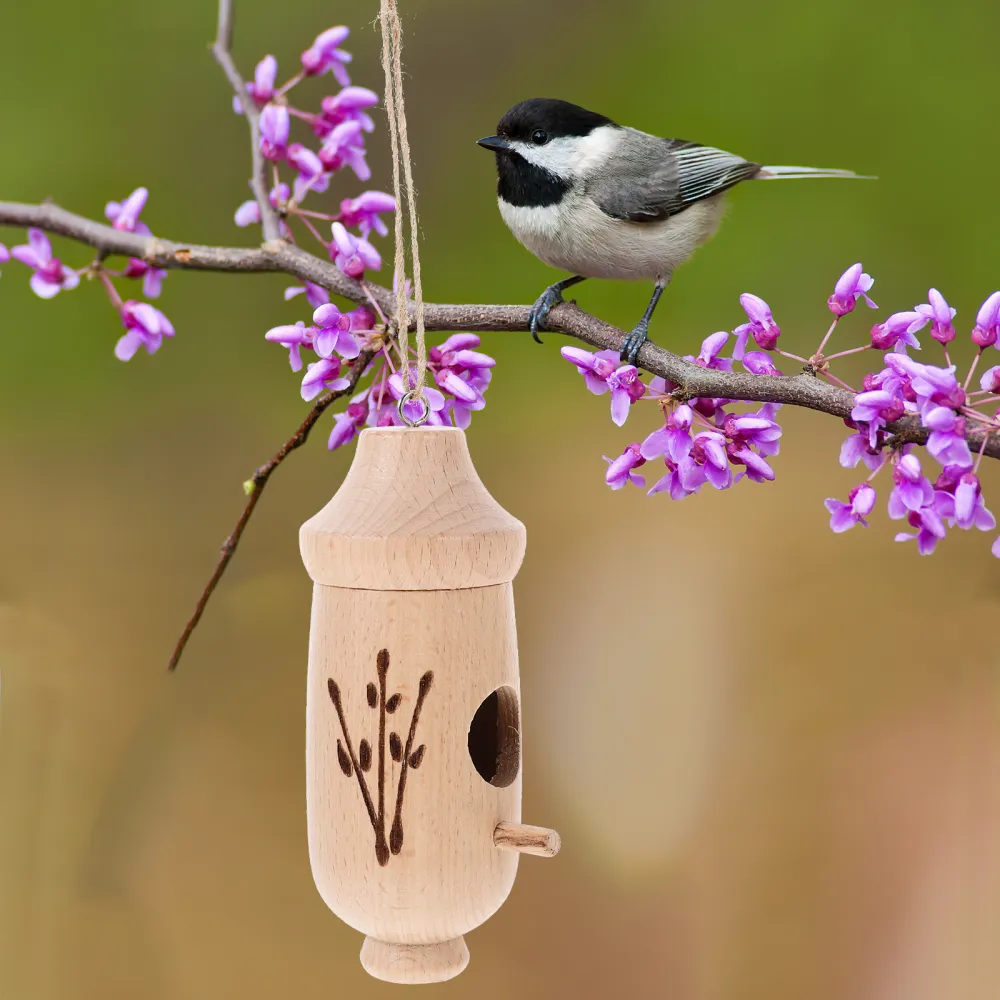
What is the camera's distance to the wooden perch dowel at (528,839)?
Answer: 0.76 m

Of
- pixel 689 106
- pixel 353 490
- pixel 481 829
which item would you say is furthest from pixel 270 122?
pixel 689 106

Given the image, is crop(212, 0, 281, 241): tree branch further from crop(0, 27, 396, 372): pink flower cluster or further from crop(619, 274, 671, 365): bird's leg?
crop(619, 274, 671, 365): bird's leg

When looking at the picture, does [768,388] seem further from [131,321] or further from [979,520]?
[131,321]

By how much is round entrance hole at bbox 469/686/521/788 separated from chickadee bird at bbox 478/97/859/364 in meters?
0.31

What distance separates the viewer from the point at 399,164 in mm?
729

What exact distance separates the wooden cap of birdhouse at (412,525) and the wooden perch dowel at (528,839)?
0.55ft

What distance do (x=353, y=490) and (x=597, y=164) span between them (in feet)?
1.25

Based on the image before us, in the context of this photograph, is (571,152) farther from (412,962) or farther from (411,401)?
(412,962)

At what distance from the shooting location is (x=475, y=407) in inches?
33.6

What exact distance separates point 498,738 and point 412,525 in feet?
0.71

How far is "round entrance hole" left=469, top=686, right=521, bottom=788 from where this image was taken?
32.9 inches

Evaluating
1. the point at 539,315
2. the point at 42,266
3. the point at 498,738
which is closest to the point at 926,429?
the point at 539,315

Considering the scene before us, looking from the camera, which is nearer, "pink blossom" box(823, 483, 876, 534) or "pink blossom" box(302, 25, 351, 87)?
"pink blossom" box(823, 483, 876, 534)

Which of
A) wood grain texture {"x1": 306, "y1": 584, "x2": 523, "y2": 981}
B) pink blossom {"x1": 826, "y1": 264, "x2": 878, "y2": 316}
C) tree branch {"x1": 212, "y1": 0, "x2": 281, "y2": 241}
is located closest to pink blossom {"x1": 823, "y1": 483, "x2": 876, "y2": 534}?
pink blossom {"x1": 826, "y1": 264, "x2": 878, "y2": 316}
